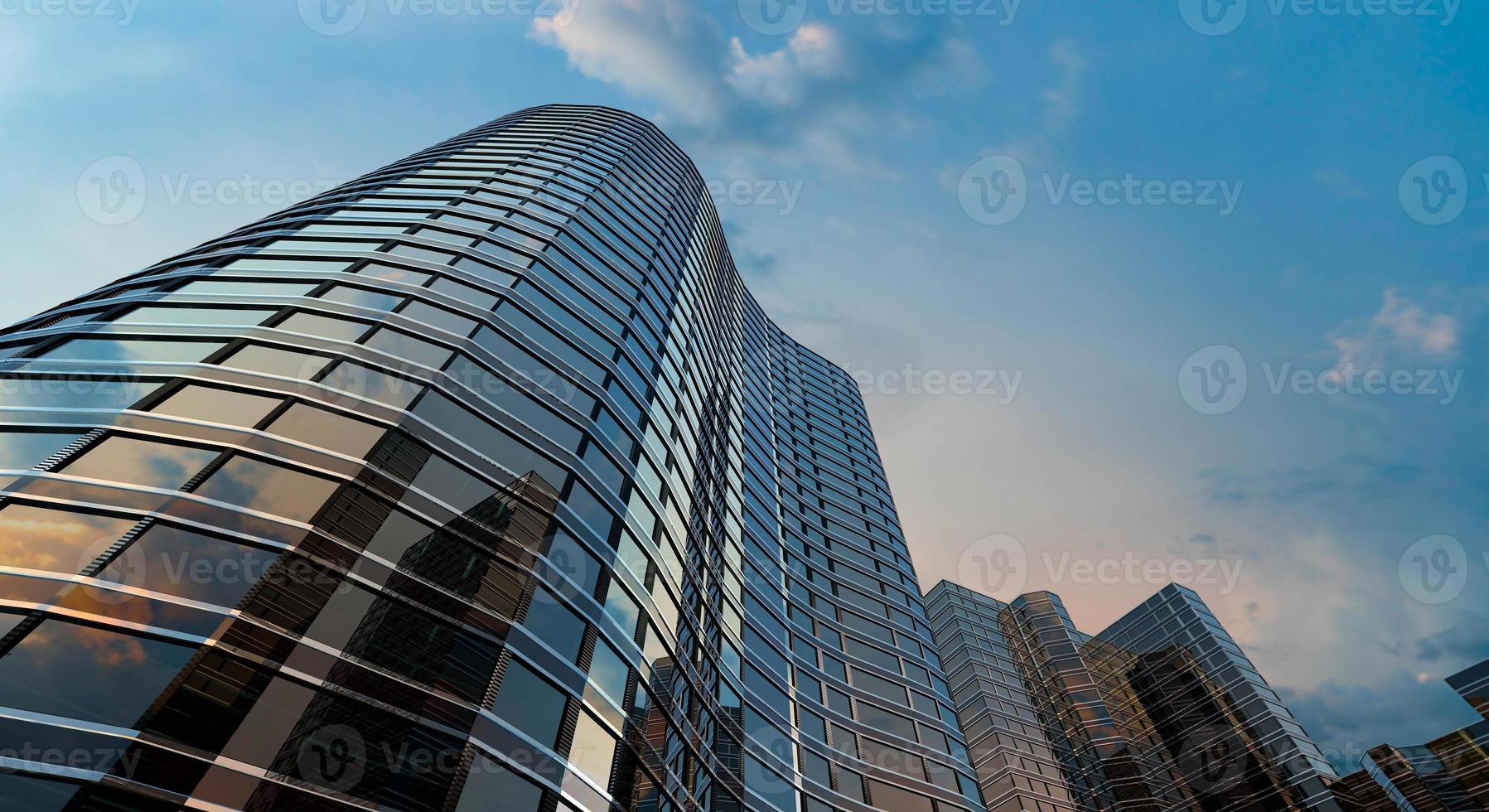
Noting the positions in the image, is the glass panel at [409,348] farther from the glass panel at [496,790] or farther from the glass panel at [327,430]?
the glass panel at [496,790]

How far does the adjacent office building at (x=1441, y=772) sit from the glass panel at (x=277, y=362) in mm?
61161

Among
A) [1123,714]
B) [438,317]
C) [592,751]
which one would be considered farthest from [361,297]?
[1123,714]

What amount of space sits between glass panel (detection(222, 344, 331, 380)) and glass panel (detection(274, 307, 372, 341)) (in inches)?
45.7

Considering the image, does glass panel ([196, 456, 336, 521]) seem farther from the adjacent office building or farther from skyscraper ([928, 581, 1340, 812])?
the adjacent office building

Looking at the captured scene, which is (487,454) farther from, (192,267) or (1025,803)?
(1025,803)

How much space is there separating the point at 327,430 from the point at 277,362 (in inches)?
132

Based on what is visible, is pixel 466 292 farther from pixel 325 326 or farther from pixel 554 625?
pixel 554 625

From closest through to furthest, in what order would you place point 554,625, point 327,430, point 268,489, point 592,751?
point 268,489
point 592,751
point 327,430
point 554,625

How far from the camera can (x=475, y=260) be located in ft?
89.7

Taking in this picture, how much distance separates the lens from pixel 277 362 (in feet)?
64.4

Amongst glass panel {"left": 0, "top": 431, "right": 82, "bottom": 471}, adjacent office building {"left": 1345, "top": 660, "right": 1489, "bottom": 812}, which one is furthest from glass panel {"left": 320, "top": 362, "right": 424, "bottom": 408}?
adjacent office building {"left": 1345, "top": 660, "right": 1489, "bottom": 812}

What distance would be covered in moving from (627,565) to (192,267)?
18.0 metres

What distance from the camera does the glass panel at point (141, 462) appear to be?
50.3 feet

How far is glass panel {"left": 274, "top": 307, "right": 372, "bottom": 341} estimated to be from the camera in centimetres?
2122
